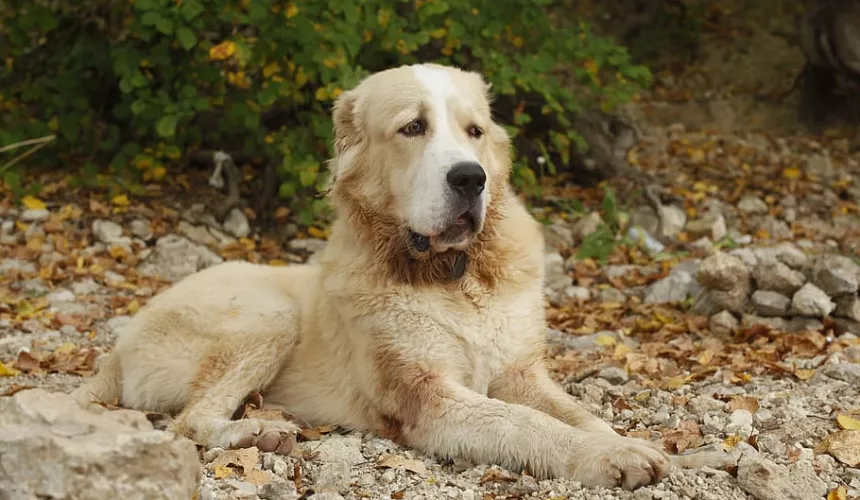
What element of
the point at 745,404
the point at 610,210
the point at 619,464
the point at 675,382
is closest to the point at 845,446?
the point at 745,404

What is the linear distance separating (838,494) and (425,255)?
62.9 inches

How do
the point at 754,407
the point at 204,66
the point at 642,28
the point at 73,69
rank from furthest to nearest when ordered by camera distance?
the point at 642,28 < the point at 73,69 < the point at 204,66 < the point at 754,407

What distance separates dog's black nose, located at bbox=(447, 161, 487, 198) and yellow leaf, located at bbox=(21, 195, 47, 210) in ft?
15.9

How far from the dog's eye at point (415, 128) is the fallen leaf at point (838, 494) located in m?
1.82

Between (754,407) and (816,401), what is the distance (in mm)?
279

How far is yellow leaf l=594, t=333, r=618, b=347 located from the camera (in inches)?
199

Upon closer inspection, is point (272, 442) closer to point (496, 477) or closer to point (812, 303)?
point (496, 477)

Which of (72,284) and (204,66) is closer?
(72,284)

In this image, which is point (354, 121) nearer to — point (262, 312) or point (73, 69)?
point (262, 312)

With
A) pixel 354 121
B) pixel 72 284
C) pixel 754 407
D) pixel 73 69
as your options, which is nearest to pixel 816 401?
pixel 754 407

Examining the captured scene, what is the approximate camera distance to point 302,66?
623 centimetres

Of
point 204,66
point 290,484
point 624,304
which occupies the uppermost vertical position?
point 204,66

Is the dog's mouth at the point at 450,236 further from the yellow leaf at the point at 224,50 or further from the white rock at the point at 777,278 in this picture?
the yellow leaf at the point at 224,50

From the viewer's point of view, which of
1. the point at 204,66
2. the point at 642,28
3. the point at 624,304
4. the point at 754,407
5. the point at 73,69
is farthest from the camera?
the point at 642,28
